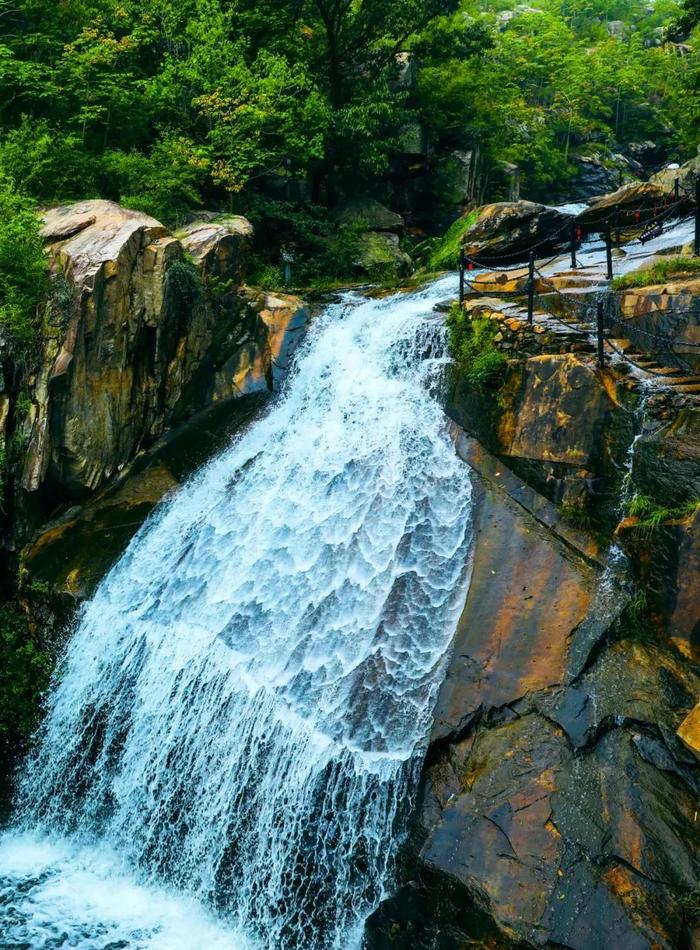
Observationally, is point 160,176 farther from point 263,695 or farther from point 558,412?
point 263,695

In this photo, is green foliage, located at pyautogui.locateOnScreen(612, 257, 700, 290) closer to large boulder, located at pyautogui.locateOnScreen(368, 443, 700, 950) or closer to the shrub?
large boulder, located at pyautogui.locateOnScreen(368, 443, 700, 950)

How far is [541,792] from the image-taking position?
6.56m

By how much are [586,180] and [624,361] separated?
25.6 meters

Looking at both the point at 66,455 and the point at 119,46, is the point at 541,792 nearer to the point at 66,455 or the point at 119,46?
the point at 66,455

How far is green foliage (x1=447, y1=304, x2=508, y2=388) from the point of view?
9.90 m

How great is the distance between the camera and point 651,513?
25.1 ft

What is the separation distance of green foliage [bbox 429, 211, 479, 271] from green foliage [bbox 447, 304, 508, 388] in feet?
21.3

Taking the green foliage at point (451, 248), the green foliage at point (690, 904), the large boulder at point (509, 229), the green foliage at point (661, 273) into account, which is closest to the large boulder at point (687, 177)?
the large boulder at point (509, 229)

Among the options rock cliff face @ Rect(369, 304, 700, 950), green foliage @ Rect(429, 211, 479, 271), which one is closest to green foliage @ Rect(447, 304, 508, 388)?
rock cliff face @ Rect(369, 304, 700, 950)

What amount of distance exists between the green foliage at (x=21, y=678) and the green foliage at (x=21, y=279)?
4824mm

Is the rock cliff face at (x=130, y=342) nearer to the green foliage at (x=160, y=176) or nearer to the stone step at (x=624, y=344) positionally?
the green foliage at (x=160, y=176)

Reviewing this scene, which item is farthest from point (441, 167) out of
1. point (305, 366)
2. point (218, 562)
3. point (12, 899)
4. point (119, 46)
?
point (12, 899)

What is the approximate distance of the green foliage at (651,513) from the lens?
24.3ft

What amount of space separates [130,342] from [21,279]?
2066 millimetres
